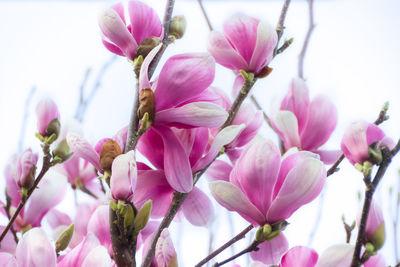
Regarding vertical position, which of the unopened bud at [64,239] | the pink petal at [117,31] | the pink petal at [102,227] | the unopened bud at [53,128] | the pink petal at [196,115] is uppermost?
the pink petal at [117,31]

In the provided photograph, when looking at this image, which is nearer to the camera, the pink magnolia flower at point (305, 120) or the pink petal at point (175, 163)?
Answer: the pink petal at point (175, 163)

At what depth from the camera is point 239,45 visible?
0.48 m

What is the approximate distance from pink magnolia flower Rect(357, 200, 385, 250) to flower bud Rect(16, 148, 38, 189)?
34 centimetres

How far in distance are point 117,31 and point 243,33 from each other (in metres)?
0.13

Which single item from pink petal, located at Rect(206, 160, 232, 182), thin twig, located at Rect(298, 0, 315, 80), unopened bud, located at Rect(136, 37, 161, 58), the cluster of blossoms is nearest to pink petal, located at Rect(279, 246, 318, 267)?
the cluster of blossoms

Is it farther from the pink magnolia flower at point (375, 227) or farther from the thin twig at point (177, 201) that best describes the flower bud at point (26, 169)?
the pink magnolia flower at point (375, 227)

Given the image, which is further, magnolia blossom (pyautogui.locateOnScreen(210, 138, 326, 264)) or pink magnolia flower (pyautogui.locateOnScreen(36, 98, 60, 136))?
pink magnolia flower (pyautogui.locateOnScreen(36, 98, 60, 136))

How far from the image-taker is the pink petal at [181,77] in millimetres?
372

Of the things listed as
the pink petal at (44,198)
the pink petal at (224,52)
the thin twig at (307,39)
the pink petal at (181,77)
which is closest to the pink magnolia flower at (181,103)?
the pink petal at (181,77)

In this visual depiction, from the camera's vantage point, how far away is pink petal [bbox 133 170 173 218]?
1.33 ft

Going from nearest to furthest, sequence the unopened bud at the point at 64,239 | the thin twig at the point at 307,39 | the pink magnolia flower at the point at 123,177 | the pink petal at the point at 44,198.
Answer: the pink magnolia flower at the point at 123,177 → the unopened bud at the point at 64,239 → the pink petal at the point at 44,198 → the thin twig at the point at 307,39

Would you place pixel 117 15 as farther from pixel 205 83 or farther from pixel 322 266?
pixel 322 266

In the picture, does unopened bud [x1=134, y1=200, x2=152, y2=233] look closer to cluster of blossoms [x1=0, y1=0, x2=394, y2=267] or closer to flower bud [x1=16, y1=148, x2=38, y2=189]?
cluster of blossoms [x1=0, y1=0, x2=394, y2=267]

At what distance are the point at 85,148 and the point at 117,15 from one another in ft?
0.40
